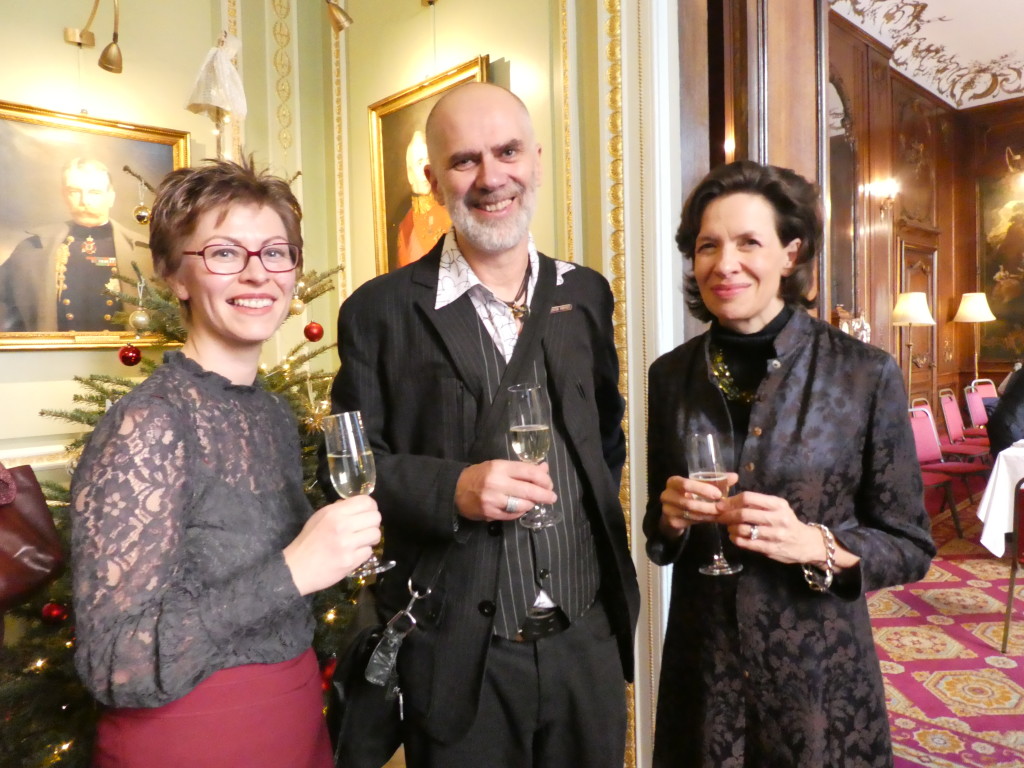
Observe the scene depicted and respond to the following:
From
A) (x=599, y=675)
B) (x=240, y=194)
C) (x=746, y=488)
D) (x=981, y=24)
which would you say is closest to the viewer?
(x=240, y=194)

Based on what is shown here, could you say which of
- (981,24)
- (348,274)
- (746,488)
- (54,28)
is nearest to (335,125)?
(348,274)

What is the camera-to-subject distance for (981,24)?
730 centimetres

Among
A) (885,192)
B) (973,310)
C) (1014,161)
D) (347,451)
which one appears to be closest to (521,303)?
(347,451)

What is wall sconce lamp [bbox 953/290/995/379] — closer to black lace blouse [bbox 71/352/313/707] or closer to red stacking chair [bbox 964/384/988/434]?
red stacking chair [bbox 964/384/988/434]

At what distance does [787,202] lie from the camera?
4.97ft

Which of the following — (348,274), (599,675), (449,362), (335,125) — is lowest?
(599,675)

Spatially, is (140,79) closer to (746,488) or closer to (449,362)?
(449,362)

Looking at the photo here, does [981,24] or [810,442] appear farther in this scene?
[981,24]

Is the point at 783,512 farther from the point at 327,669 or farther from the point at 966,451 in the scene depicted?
the point at 966,451

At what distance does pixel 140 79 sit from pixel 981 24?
7984 mm

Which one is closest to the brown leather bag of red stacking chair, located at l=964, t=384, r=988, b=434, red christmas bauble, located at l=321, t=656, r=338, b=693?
red christmas bauble, located at l=321, t=656, r=338, b=693

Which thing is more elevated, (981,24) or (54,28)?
(981,24)

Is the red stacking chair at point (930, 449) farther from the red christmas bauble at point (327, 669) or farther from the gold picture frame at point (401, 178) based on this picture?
the red christmas bauble at point (327, 669)

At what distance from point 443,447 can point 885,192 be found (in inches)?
303
